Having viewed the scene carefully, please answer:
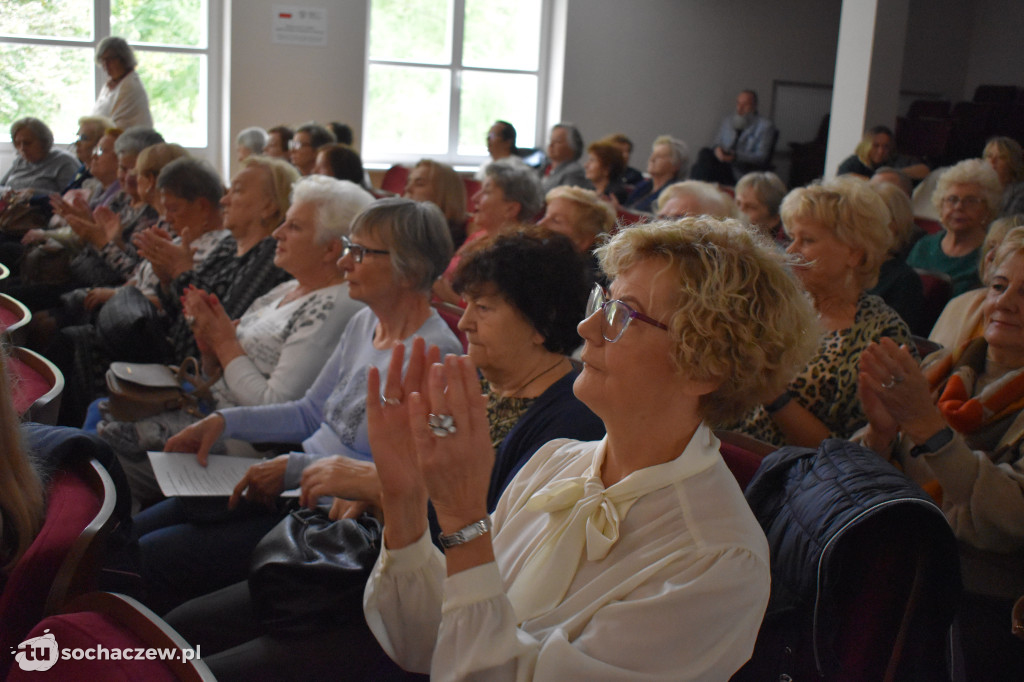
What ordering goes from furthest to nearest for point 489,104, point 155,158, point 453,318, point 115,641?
point 489,104
point 155,158
point 453,318
point 115,641

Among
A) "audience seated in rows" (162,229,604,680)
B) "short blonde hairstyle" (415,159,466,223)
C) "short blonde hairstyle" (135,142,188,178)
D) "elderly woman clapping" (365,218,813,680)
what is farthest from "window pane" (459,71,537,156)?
"elderly woman clapping" (365,218,813,680)

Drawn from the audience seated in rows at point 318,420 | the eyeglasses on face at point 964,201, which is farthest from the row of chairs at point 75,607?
the eyeglasses on face at point 964,201

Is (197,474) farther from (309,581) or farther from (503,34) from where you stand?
(503,34)

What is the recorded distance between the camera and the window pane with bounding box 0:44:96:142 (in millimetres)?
8219

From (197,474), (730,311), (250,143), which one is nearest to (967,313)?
(730,311)

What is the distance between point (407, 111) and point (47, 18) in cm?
358

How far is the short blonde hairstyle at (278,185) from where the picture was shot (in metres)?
3.42

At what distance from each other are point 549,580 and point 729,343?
421 millimetres

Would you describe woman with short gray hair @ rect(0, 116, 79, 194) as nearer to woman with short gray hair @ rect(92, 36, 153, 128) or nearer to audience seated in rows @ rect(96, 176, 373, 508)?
woman with short gray hair @ rect(92, 36, 153, 128)

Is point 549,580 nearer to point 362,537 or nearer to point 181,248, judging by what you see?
point 362,537

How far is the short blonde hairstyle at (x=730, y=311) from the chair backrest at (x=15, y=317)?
5.88 ft

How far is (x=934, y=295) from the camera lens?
3.60 metres

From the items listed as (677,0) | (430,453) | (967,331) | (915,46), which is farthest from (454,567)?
(915,46)

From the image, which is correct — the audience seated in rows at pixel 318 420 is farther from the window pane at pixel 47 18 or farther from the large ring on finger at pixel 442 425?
the window pane at pixel 47 18
